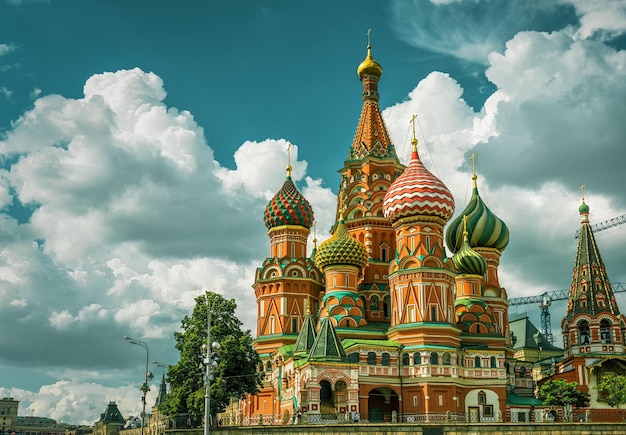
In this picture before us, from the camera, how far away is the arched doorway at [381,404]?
186 feet

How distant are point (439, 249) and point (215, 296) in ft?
63.2

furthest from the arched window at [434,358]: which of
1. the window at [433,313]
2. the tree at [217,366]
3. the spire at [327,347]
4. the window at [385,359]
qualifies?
the tree at [217,366]

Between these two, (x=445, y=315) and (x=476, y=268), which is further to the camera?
(x=476, y=268)

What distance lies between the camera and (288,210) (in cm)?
6881

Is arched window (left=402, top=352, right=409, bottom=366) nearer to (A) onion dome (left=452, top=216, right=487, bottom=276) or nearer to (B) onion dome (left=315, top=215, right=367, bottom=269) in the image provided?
(B) onion dome (left=315, top=215, right=367, bottom=269)

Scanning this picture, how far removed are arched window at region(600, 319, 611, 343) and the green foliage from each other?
20.1 ft

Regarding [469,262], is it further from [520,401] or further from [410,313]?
[520,401]

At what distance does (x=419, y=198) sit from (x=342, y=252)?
772cm

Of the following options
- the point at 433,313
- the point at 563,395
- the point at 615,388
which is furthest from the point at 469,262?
the point at 615,388

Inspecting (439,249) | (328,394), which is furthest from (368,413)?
(439,249)

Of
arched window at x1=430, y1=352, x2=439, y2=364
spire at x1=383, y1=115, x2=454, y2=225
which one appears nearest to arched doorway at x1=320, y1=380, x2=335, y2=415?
arched window at x1=430, y1=352, x2=439, y2=364

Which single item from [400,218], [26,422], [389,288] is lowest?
[26,422]

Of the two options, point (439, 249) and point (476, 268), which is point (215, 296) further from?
point (476, 268)

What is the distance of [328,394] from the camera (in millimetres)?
54094
